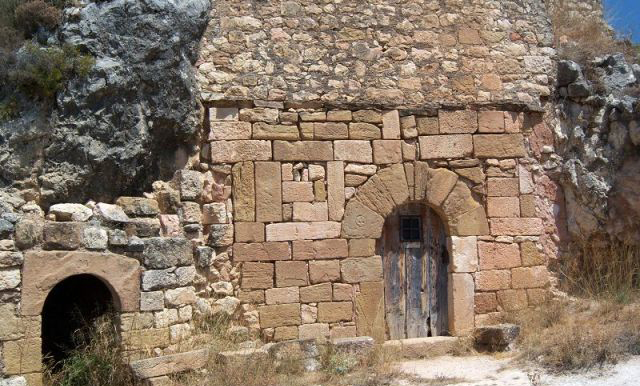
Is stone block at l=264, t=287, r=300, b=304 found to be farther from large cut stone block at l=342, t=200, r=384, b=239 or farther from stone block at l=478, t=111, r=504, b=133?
→ stone block at l=478, t=111, r=504, b=133

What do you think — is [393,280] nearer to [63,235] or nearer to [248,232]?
[248,232]

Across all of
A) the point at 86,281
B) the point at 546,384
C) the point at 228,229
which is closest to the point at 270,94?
the point at 228,229

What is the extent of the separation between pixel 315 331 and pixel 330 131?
2.42 meters

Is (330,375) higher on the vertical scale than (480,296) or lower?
lower

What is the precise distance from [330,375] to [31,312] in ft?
9.92

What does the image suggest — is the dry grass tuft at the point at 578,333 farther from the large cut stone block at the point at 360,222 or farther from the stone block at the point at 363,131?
the stone block at the point at 363,131

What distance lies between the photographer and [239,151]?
8609 mm

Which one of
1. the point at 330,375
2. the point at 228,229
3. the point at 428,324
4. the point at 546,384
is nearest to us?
the point at 546,384

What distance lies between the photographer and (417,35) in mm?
9266

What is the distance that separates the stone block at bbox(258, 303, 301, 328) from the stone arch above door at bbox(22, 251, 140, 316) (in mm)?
1613

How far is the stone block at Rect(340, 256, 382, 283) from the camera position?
867cm

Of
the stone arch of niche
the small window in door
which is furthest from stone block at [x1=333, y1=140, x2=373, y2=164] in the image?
the small window in door

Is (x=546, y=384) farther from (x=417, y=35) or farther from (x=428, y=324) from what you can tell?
(x=417, y=35)

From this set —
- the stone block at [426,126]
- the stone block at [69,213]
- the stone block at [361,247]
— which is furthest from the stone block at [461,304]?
the stone block at [69,213]
